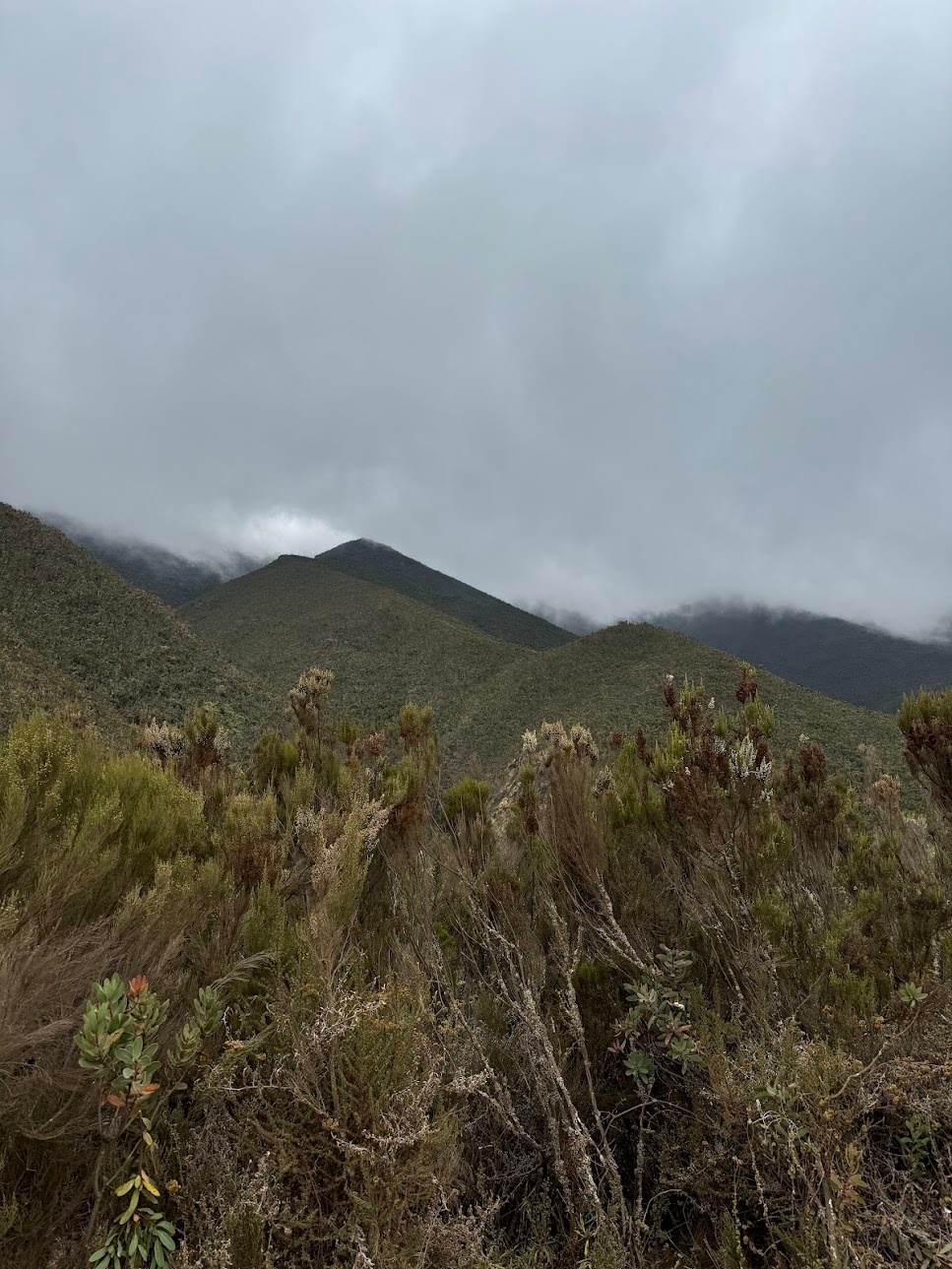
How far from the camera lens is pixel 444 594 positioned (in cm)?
13375

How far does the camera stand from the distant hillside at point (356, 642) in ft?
204

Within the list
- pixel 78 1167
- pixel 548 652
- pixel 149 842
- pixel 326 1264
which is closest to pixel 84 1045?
pixel 78 1167

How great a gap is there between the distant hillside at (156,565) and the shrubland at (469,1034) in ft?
478

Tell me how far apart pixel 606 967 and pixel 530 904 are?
0.84 metres

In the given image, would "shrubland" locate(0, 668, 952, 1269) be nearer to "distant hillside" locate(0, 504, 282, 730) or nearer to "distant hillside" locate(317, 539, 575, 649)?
"distant hillside" locate(0, 504, 282, 730)

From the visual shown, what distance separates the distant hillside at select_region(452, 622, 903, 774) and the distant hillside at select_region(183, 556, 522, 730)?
17.1 ft

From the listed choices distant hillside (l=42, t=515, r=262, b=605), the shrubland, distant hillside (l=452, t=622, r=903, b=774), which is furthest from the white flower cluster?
distant hillside (l=42, t=515, r=262, b=605)

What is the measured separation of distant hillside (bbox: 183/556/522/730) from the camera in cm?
6222

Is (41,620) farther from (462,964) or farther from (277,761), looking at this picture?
(462,964)

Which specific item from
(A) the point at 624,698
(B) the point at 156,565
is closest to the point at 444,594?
(B) the point at 156,565

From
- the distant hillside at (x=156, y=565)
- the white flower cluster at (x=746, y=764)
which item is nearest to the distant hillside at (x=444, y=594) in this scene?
the distant hillside at (x=156, y=565)

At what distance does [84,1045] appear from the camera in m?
1.41

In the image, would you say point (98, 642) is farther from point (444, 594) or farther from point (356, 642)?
point (444, 594)

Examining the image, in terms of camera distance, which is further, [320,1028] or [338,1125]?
[320,1028]
